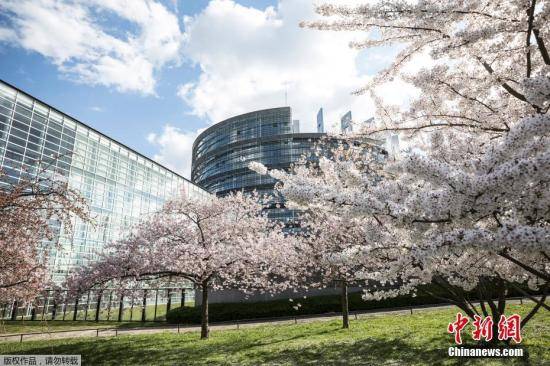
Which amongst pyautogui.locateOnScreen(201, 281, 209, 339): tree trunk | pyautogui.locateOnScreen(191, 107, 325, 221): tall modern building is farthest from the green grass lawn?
pyautogui.locateOnScreen(191, 107, 325, 221): tall modern building

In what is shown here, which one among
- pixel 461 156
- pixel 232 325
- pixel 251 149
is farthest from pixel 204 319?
pixel 251 149

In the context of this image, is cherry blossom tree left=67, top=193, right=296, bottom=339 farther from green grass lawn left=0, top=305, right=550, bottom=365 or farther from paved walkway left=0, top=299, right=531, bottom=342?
paved walkway left=0, top=299, right=531, bottom=342

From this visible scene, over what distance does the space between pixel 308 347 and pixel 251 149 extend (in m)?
66.9

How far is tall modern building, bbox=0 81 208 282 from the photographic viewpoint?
28000 mm

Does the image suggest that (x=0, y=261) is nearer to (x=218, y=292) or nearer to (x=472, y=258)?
(x=472, y=258)

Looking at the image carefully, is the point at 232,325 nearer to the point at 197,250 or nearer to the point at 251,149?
the point at 197,250

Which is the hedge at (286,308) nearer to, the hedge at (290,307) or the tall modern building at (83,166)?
the hedge at (290,307)

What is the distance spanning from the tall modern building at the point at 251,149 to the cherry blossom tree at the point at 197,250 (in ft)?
175

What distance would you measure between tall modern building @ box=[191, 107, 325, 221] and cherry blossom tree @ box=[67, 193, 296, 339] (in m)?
53.3

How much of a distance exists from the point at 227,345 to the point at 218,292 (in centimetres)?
1318

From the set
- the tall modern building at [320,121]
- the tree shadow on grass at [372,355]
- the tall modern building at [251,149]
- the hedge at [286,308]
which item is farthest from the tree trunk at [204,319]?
the tall modern building at [320,121]

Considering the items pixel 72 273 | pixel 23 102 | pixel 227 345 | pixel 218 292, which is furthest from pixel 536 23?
pixel 23 102

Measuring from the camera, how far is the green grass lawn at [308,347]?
8.62m

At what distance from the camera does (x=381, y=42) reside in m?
5.73
